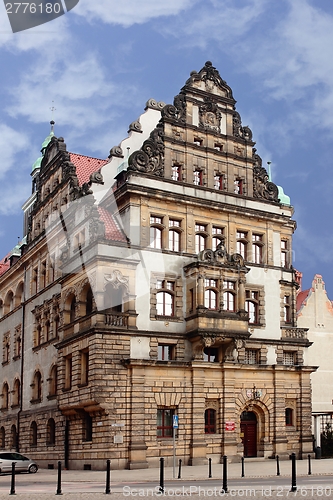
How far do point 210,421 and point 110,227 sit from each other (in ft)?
45.4

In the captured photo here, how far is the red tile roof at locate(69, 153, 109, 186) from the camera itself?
53938 mm

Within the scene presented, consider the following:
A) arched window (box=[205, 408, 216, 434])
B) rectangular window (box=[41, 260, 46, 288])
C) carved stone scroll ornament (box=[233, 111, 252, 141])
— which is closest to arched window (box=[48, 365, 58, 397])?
rectangular window (box=[41, 260, 46, 288])

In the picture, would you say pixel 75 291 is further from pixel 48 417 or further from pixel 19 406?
pixel 19 406

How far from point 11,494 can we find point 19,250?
143 feet

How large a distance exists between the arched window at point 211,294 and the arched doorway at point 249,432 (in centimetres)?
754

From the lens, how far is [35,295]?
185 feet

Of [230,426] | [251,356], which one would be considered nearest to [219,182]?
[251,356]

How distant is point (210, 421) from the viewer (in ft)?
149

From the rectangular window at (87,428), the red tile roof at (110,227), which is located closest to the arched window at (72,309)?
the red tile roof at (110,227)

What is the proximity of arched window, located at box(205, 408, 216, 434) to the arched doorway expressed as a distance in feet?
8.47

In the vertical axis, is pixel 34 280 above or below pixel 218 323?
above

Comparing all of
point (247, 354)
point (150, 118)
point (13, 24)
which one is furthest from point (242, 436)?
point (13, 24)

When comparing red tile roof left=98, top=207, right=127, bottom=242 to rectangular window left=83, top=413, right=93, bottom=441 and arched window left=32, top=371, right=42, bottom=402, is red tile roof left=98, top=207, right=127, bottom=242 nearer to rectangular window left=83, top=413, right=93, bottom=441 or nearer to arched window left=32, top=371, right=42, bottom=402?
rectangular window left=83, top=413, right=93, bottom=441

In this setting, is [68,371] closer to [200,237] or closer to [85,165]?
[200,237]
